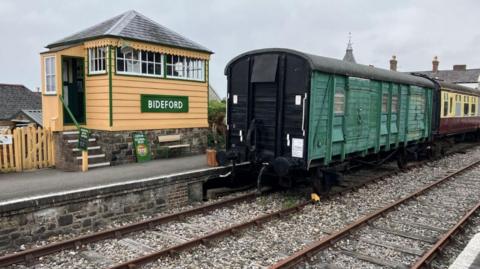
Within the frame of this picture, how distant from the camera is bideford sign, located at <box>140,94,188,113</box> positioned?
11586 millimetres

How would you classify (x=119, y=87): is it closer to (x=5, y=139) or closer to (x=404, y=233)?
(x=5, y=139)

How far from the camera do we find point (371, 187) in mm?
10906

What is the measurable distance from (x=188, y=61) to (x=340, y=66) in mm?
5379

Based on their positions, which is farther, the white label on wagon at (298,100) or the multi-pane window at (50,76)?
the multi-pane window at (50,76)

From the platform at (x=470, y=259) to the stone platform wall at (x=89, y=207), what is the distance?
18.3ft

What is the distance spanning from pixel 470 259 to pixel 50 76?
1054cm

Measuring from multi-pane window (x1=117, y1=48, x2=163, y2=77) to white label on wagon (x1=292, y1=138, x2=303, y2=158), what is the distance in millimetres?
5125

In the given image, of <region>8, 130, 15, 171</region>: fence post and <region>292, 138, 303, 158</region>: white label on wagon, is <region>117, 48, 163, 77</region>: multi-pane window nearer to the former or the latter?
<region>8, 130, 15, 171</region>: fence post

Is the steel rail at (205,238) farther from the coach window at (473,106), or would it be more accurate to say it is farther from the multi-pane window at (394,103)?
the coach window at (473,106)

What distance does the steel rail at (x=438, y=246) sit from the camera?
5.53m

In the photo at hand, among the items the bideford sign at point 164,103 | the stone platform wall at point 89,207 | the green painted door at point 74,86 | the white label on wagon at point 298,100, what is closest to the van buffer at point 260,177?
the stone platform wall at point 89,207

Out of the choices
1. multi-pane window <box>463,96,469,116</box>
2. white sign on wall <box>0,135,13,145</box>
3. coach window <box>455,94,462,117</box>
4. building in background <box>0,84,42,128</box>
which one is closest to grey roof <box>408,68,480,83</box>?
multi-pane window <box>463,96,469,116</box>

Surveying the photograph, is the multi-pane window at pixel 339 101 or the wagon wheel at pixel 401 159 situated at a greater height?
the multi-pane window at pixel 339 101

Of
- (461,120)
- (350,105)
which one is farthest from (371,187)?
(461,120)
